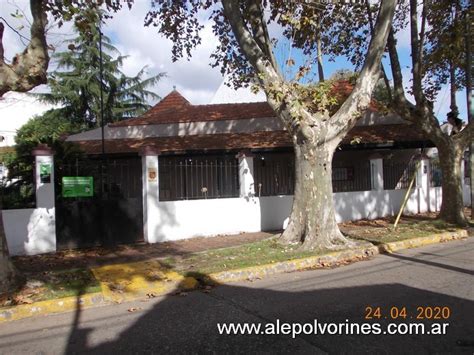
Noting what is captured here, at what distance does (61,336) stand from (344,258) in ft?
17.7

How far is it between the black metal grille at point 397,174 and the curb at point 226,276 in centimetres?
576

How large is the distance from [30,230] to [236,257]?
442 centimetres

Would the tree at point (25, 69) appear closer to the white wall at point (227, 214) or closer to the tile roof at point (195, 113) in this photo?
the white wall at point (227, 214)

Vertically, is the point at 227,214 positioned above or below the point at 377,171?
below

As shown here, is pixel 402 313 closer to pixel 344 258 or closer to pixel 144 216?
pixel 344 258

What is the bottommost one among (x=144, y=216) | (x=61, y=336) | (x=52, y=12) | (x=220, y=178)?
(x=61, y=336)

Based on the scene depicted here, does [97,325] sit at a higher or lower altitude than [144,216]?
lower

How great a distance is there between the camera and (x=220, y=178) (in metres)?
13.0

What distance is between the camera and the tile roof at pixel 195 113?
60.0 ft

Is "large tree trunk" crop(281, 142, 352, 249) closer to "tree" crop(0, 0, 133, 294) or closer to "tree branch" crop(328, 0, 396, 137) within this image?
"tree branch" crop(328, 0, 396, 137)

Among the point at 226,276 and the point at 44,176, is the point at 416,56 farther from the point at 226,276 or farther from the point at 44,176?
the point at 44,176

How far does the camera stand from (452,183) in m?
12.9

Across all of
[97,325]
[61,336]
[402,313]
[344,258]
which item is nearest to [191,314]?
[97,325]

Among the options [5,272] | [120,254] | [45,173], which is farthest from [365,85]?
[5,272]
